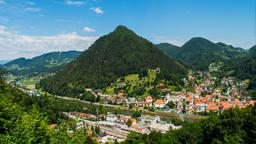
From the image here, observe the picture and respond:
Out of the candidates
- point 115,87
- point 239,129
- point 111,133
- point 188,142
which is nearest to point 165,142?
point 188,142

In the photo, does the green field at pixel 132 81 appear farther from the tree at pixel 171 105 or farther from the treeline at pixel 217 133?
the treeline at pixel 217 133

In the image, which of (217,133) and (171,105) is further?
(171,105)

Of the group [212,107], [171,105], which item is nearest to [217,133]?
[212,107]

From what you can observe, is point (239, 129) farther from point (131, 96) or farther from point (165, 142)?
point (131, 96)

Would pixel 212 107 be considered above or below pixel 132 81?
below

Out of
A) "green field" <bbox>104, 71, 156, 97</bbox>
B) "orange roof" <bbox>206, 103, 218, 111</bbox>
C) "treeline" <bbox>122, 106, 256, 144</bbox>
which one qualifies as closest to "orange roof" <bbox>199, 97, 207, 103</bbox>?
"orange roof" <bbox>206, 103, 218, 111</bbox>

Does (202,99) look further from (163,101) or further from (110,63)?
(110,63)
